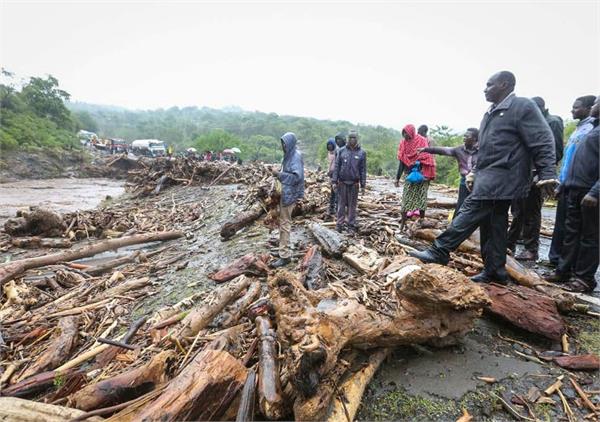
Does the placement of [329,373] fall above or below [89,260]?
above

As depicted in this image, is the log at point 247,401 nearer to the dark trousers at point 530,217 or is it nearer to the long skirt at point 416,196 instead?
the dark trousers at point 530,217

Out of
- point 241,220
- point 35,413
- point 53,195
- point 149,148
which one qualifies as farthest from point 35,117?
point 35,413

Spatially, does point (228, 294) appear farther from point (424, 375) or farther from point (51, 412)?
point (424, 375)

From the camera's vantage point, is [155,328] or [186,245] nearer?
[155,328]

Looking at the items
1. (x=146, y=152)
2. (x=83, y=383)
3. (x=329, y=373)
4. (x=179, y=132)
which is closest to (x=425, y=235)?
(x=329, y=373)

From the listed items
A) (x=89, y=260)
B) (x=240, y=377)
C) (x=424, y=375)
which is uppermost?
(x=240, y=377)

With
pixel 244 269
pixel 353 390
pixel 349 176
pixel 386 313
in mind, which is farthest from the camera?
pixel 349 176

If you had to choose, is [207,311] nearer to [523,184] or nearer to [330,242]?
[330,242]

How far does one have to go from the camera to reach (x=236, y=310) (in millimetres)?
3480

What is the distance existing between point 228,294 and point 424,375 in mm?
2182

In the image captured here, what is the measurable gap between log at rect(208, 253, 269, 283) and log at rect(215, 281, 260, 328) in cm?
70

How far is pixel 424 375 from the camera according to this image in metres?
2.52

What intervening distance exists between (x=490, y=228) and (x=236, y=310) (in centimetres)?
293

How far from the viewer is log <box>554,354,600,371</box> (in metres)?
2.55
